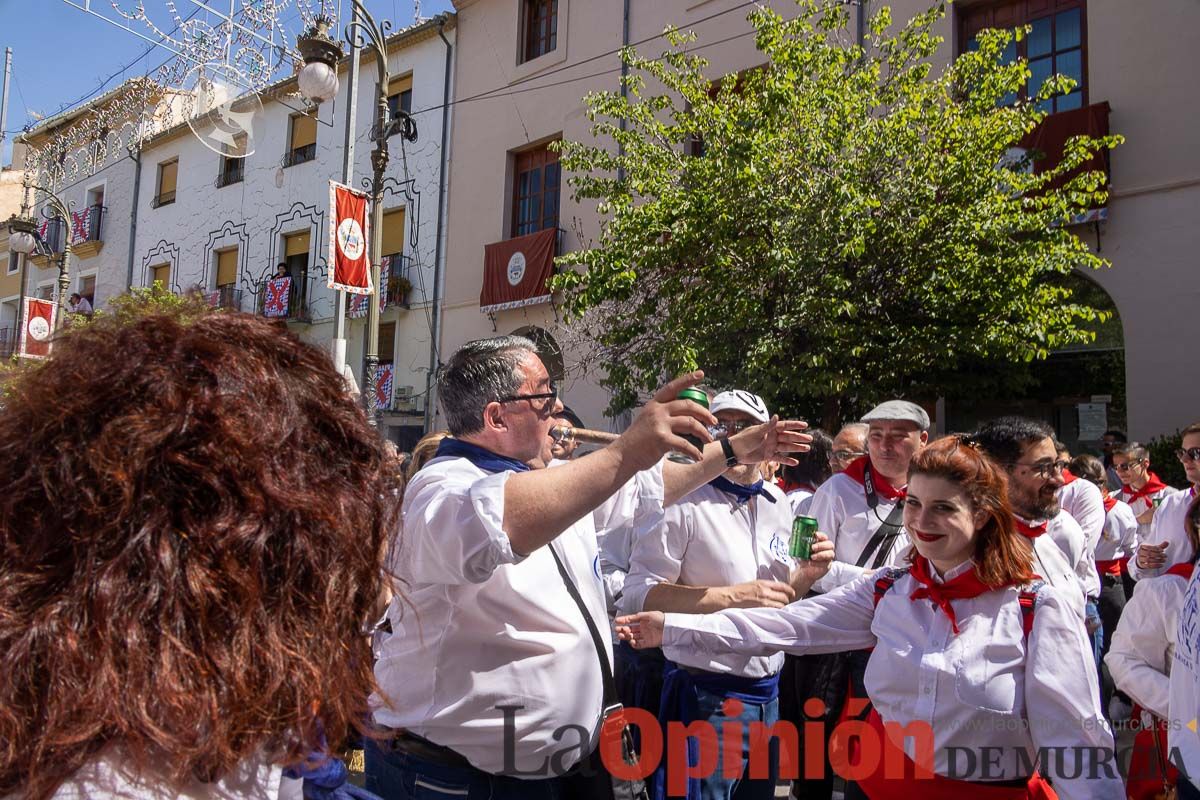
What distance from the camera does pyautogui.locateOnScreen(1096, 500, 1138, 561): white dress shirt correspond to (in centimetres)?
628

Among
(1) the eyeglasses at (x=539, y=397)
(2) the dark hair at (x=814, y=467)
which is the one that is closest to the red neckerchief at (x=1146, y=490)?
(2) the dark hair at (x=814, y=467)

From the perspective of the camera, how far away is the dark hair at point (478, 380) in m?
2.40

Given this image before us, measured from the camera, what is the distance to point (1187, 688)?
96.7 inches

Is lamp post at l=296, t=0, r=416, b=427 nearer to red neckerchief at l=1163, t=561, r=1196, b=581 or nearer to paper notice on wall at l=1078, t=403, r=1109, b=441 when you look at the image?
red neckerchief at l=1163, t=561, r=1196, b=581

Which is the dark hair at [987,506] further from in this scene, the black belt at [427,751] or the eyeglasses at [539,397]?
the black belt at [427,751]

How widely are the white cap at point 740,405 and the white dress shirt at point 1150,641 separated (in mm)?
1402

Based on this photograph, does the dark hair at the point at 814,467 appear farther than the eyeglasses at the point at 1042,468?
Yes

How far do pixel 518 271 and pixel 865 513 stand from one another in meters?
12.8

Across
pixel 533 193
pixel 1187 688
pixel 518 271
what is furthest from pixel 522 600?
pixel 533 193

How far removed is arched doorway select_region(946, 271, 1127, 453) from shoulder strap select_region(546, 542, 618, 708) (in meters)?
9.20

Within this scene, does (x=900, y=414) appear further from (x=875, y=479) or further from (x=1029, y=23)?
(x=1029, y=23)

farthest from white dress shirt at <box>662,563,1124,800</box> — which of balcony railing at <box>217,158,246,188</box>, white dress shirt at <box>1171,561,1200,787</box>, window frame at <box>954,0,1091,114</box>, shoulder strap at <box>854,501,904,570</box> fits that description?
balcony railing at <box>217,158,246,188</box>

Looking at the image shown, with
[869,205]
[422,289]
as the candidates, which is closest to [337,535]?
[869,205]

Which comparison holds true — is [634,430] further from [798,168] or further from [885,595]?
[798,168]
